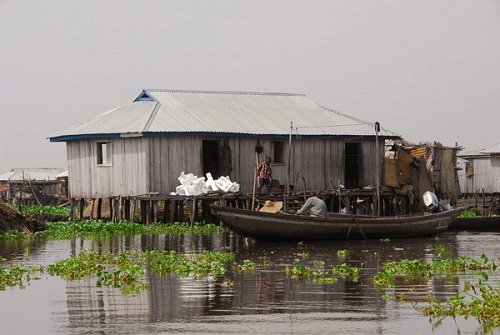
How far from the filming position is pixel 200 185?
1332 inches

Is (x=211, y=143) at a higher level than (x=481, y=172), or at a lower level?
higher

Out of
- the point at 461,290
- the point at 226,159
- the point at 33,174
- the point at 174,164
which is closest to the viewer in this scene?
the point at 461,290

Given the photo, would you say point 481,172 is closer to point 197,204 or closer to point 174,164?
point 197,204

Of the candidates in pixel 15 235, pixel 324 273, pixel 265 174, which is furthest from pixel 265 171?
pixel 324 273

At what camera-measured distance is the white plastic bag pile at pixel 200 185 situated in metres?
33.8

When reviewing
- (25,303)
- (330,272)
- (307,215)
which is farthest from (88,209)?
(25,303)

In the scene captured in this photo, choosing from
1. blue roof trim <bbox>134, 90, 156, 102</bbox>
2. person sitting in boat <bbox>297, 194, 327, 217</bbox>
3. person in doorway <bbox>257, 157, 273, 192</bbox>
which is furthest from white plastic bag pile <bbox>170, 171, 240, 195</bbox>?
person sitting in boat <bbox>297, 194, 327, 217</bbox>

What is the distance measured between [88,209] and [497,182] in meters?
23.3

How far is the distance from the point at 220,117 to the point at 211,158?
6.88ft

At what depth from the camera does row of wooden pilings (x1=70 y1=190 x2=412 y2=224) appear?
3384 cm

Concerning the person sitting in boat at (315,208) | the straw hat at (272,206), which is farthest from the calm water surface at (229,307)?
the straw hat at (272,206)

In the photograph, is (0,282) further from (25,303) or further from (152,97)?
(152,97)

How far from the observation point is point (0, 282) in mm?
17766

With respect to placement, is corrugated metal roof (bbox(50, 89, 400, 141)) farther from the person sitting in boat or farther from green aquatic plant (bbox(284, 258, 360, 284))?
green aquatic plant (bbox(284, 258, 360, 284))
